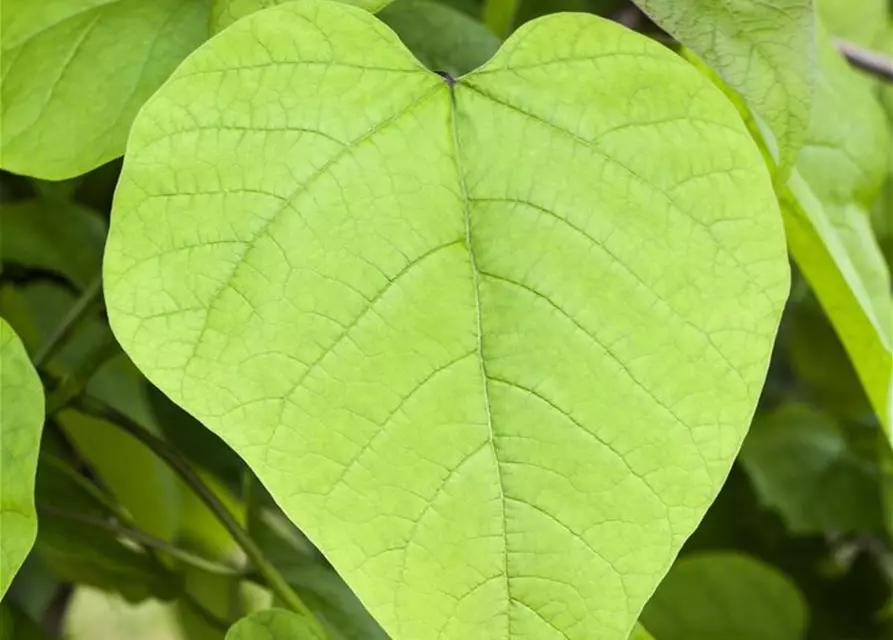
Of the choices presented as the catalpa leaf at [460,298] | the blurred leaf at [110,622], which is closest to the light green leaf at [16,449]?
the catalpa leaf at [460,298]

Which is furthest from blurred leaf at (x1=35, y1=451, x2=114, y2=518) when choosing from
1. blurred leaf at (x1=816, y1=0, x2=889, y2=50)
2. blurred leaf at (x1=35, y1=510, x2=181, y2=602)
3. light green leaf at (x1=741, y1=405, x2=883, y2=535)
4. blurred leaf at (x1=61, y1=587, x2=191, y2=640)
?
blurred leaf at (x1=61, y1=587, x2=191, y2=640)

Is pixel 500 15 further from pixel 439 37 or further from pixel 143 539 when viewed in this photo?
pixel 143 539

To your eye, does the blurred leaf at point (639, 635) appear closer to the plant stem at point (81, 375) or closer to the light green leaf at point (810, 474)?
the plant stem at point (81, 375)

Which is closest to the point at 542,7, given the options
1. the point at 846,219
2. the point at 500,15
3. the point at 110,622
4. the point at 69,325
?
the point at 500,15

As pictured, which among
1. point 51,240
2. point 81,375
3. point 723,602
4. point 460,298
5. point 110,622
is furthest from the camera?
point 110,622

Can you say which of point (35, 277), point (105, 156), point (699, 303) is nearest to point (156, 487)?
point (35, 277)
